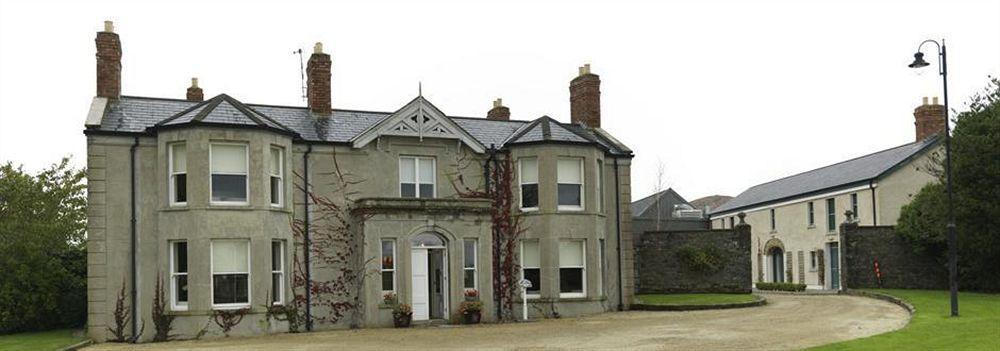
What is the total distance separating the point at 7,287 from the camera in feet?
97.6

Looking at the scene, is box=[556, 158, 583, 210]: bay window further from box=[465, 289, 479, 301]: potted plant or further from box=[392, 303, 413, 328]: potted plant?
box=[392, 303, 413, 328]: potted plant

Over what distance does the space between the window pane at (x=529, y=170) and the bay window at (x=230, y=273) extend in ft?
31.1

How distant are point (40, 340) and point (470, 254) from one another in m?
12.7

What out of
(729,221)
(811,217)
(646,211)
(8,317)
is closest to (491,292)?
(8,317)

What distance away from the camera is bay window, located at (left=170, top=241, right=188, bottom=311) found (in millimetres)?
25375

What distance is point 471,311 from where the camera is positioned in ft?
91.4

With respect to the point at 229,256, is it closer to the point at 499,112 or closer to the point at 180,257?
the point at 180,257

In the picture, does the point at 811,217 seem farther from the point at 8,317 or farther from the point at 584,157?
the point at 8,317

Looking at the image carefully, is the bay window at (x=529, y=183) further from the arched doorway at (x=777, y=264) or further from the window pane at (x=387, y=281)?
the arched doorway at (x=777, y=264)

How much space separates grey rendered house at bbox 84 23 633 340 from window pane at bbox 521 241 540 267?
0.07 m

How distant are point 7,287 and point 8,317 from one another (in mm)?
960

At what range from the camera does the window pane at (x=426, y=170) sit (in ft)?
97.2

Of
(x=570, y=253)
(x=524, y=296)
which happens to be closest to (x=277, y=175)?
(x=524, y=296)

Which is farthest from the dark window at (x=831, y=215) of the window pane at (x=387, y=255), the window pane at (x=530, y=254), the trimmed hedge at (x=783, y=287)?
the window pane at (x=387, y=255)
